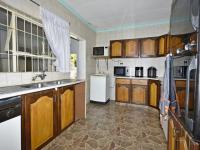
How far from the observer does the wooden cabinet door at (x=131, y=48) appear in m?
3.82

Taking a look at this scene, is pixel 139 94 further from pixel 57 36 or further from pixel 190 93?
Result: pixel 190 93

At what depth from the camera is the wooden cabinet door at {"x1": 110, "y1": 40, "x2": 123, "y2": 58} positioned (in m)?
4.01

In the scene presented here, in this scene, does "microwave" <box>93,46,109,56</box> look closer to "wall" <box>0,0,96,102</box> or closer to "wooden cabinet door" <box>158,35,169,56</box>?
"wall" <box>0,0,96,102</box>

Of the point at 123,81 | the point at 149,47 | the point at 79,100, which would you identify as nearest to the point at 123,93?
the point at 123,81

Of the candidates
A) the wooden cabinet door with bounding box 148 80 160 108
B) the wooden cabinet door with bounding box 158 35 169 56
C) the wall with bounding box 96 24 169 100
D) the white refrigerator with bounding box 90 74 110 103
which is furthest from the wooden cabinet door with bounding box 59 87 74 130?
the wooden cabinet door with bounding box 158 35 169 56

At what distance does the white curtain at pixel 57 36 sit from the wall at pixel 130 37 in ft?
6.54

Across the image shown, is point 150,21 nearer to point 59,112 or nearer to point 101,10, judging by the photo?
point 101,10

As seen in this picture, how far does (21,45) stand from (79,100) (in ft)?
4.80

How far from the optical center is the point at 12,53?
6.05ft

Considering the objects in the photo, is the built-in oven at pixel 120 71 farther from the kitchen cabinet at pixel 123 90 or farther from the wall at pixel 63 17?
the wall at pixel 63 17

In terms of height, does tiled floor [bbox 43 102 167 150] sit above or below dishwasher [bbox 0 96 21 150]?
below

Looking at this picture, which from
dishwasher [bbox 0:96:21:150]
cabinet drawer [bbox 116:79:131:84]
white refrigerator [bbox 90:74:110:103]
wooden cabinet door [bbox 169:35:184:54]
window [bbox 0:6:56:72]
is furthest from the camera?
white refrigerator [bbox 90:74:110:103]

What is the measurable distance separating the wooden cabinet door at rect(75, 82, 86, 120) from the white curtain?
472 millimetres

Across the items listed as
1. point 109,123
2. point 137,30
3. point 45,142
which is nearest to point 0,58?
point 45,142
